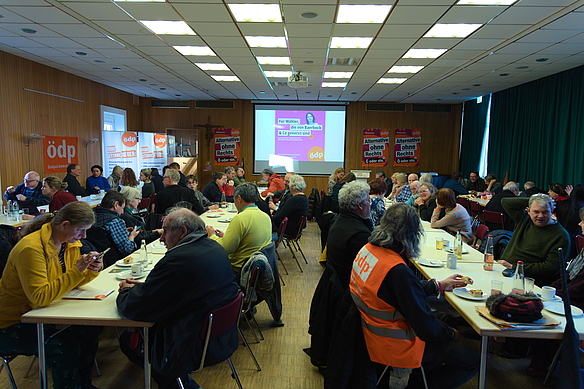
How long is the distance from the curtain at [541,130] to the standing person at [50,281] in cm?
866

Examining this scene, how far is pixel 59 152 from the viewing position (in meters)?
8.98

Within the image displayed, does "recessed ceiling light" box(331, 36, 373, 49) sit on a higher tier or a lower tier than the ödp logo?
higher

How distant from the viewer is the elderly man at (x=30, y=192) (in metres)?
6.50

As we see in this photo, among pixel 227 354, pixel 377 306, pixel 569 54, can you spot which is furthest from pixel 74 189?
pixel 569 54

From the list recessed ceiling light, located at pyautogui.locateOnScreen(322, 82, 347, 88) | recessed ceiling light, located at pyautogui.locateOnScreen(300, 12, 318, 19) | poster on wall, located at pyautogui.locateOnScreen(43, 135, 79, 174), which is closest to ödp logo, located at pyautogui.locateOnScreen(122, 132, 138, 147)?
poster on wall, located at pyautogui.locateOnScreen(43, 135, 79, 174)

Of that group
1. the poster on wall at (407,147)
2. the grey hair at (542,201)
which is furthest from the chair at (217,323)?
the poster on wall at (407,147)

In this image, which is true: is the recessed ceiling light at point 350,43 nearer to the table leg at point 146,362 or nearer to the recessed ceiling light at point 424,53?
the recessed ceiling light at point 424,53

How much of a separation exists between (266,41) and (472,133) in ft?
29.0

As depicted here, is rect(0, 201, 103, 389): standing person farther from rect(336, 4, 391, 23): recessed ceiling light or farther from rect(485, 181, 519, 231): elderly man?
rect(485, 181, 519, 231): elderly man

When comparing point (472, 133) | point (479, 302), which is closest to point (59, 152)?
point (479, 302)

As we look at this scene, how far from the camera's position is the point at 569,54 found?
6543 mm

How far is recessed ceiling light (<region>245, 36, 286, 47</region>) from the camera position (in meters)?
5.91

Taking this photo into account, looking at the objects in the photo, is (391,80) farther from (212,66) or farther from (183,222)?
(183,222)

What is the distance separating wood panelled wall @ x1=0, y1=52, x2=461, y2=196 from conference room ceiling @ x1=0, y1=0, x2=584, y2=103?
524 millimetres
